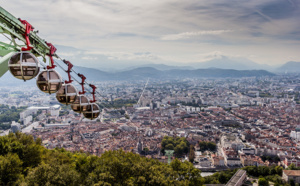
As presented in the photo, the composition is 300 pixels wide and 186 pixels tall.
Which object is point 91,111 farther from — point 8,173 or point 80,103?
point 8,173

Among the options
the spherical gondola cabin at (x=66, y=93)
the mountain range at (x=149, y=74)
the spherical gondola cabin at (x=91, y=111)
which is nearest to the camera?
the spherical gondola cabin at (x=66, y=93)

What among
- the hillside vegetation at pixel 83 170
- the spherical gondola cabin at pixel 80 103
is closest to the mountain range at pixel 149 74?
the hillside vegetation at pixel 83 170

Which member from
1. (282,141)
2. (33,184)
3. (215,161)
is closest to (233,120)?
(282,141)

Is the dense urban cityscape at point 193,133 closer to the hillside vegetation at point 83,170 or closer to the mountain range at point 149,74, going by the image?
the hillside vegetation at point 83,170

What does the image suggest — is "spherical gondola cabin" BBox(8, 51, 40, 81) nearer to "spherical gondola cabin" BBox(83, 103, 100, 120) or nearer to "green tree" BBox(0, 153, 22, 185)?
"spherical gondola cabin" BBox(83, 103, 100, 120)

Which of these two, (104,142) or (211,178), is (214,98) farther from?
(211,178)

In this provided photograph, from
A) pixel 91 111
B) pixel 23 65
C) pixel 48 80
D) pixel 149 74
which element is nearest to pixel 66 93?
pixel 48 80
